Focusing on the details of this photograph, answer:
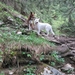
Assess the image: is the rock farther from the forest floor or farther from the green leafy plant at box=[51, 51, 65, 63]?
the green leafy plant at box=[51, 51, 65, 63]

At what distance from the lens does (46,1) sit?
10.2 m

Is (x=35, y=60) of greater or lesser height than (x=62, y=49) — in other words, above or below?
below

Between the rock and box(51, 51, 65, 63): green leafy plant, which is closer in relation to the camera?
box(51, 51, 65, 63): green leafy plant

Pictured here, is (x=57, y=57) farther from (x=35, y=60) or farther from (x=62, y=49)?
(x=35, y=60)

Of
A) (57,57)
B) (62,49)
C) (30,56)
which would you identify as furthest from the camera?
(62,49)

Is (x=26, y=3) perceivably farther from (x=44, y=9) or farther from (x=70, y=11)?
(x=70, y=11)

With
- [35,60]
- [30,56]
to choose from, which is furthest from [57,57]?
[30,56]

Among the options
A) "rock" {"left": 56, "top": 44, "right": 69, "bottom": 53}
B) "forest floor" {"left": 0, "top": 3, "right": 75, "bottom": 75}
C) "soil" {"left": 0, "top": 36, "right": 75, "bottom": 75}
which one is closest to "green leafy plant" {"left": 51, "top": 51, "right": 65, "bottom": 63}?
"forest floor" {"left": 0, "top": 3, "right": 75, "bottom": 75}

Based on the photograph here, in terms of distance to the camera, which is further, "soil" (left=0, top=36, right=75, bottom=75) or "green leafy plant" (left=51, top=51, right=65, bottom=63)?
"green leafy plant" (left=51, top=51, right=65, bottom=63)

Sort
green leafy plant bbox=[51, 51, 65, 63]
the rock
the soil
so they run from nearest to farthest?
the soil, green leafy plant bbox=[51, 51, 65, 63], the rock

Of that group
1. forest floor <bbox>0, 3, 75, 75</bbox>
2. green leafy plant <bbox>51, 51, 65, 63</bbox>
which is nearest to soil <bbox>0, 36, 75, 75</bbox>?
forest floor <bbox>0, 3, 75, 75</bbox>

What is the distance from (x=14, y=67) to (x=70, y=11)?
553cm

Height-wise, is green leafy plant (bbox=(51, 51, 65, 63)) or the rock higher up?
the rock

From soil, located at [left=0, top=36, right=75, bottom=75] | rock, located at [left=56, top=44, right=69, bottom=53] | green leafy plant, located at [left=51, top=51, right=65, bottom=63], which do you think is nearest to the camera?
soil, located at [left=0, top=36, right=75, bottom=75]
